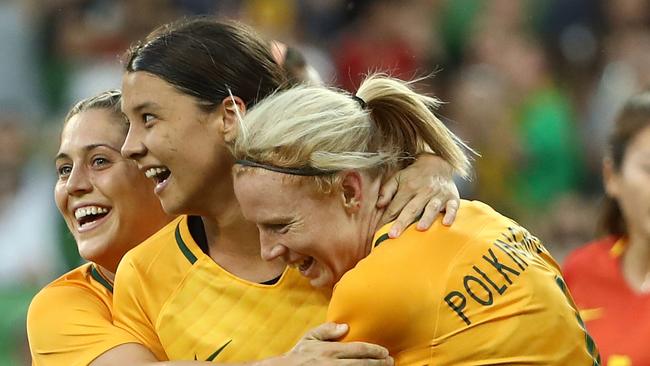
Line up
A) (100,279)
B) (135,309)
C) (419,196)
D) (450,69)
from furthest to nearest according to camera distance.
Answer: (450,69) < (100,279) < (135,309) < (419,196)

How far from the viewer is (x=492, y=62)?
767 cm

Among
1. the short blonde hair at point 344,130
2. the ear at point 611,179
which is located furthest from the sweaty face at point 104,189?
the ear at point 611,179

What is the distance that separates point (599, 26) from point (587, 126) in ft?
2.46

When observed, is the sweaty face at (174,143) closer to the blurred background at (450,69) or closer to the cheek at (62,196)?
the cheek at (62,196)

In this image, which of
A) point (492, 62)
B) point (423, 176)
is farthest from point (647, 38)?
point (423, 176)

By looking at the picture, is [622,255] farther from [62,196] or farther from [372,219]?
[62,196]

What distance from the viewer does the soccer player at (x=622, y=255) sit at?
4305 millimetres

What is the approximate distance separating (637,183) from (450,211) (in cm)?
156

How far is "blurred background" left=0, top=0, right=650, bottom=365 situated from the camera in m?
7.17

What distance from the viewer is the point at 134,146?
326 centimetres

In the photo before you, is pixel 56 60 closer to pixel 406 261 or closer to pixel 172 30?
pixel 172 30

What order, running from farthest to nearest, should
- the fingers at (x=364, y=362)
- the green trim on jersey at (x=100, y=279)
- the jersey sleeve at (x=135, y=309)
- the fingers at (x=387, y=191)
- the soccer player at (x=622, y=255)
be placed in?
the soccer player at (x=622, y=255), the green trim on jersey at (x=100, y=279), the jersey sleeve at (x=135, y=309), the fingers at (x=387, y=191), the fingers at (x=364, y=362)

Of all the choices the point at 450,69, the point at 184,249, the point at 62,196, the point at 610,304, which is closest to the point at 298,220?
the point at 184,249

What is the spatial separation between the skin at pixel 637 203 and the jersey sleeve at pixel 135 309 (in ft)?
6.05
